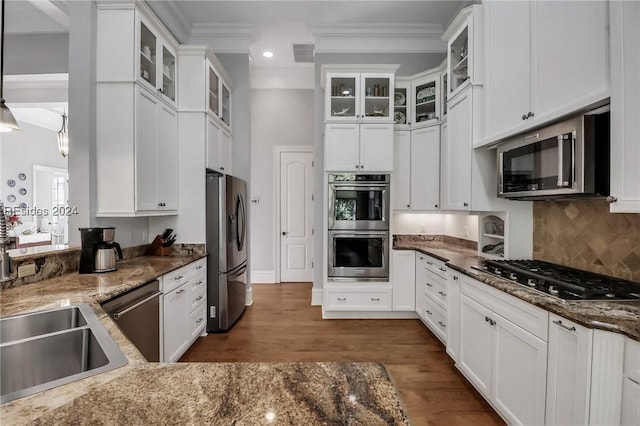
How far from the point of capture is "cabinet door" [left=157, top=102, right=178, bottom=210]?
9.46ft

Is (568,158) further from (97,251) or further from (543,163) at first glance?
(97,251)

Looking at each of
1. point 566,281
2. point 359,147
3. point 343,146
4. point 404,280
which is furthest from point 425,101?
point 566,281

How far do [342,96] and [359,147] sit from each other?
2.29 feet

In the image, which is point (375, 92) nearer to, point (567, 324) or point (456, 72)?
point (456, 72)

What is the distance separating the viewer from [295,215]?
17.7 ft

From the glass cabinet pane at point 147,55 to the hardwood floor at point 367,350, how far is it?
103 inches

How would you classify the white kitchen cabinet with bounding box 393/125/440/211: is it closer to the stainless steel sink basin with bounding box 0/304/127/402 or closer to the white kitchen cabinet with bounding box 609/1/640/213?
the white kitchen cabinet with bounding box 609/1/640/213

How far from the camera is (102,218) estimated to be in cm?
254

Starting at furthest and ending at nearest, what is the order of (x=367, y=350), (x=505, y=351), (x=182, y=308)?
(x=367, y=350) < (x=182, y=308) < (x=505, y=351)

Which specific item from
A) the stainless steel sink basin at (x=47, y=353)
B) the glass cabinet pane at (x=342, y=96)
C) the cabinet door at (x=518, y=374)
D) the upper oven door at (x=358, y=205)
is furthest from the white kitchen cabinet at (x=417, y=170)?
the stainless steel sink basin at (x=47, y=353)

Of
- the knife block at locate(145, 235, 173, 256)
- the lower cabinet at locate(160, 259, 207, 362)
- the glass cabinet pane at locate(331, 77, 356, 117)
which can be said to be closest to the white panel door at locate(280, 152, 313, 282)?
the glass cabinet pane at locate(331, 77, 356, 117)

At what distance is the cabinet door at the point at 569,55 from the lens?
1494 mm

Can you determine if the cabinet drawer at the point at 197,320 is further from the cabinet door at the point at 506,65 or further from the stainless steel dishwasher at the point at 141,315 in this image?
the cabinet door at the point at 506,65

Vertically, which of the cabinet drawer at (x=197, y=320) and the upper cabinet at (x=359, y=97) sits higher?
the upper cabinet at (x=359, y=97)
